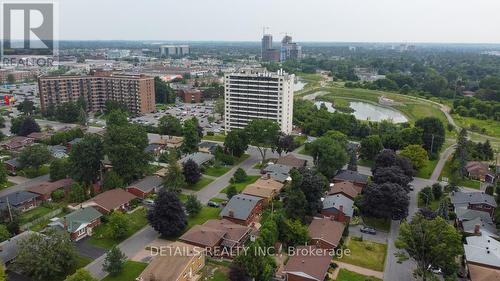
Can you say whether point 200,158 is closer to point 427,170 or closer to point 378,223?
point 378,223

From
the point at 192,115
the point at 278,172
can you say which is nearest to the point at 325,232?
the point at 278,172

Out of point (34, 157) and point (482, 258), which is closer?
point (482, 258)

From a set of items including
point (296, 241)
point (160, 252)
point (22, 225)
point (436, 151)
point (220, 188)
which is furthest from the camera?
point (436, 151)

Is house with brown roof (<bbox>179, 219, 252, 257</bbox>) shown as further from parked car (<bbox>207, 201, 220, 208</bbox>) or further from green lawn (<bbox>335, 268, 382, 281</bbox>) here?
green lawn (<bbox>335, 268, 382, 281</bbox>)

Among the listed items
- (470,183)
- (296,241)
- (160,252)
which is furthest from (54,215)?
(470,183)

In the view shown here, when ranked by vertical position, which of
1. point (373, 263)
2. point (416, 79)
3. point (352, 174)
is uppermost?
point (416, 79)

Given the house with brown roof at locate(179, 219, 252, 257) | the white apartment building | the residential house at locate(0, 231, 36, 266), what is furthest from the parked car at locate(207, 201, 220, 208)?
the white apartment building

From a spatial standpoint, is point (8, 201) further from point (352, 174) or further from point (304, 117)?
point (304, 117)
